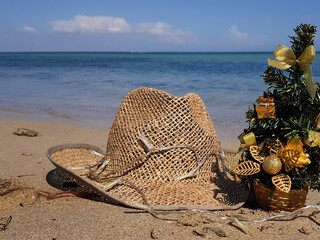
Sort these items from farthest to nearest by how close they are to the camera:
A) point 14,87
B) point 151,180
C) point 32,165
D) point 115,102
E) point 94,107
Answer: point 14,87
point 115,102
point 94,107
point 32,165
point 151,180

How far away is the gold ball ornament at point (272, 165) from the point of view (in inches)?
87.1

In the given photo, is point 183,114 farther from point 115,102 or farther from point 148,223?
point 115,102

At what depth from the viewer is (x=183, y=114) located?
2.81 m

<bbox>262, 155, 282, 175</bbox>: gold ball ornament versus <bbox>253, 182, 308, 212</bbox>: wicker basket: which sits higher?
<bbox>262, 155, 282, 175</bbox>: gold ball ornament

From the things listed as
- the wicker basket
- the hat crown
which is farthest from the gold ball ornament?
the hat crown

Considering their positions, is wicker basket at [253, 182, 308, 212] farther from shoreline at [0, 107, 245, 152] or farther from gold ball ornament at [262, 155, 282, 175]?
shoreline at [0, 107, 245, 152]

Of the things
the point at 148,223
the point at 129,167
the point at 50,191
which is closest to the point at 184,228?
the point at 148,223

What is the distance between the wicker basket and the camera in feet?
7.54

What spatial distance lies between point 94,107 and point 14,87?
5202 mm

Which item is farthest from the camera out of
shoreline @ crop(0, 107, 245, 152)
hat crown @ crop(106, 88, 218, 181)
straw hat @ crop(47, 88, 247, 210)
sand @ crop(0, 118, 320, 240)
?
shoreline @ crop(0, 107, 245, 152)

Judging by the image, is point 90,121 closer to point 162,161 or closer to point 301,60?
point 162,161

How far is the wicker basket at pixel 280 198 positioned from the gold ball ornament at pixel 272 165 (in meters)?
0.15

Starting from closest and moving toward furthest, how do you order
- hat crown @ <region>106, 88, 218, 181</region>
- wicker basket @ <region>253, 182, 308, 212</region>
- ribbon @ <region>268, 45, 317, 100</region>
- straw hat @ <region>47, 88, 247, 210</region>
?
ribbon @ <region>268, 45, 317, 100</region>
wicker basket @ <region>253, 182, 308, 212</region>
straw hat @ <region>47, 88, 247, 210</region>
hat crown @ <region>106, 88, 218, 181</region>

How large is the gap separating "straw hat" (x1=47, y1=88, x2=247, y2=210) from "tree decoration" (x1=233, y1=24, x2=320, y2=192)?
39 centimetres
